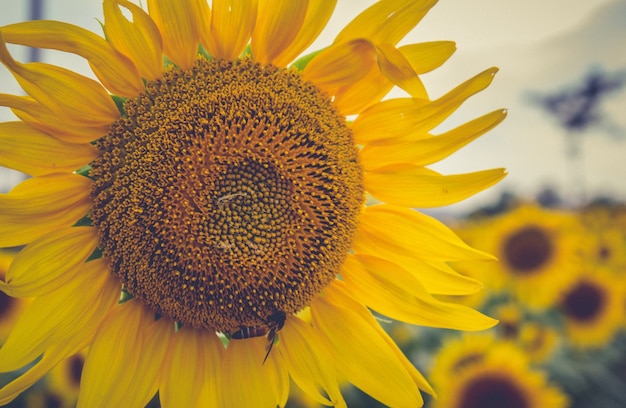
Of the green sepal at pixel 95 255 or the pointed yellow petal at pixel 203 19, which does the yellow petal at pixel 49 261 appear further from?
the pointed yellow petal at pixel 203 19

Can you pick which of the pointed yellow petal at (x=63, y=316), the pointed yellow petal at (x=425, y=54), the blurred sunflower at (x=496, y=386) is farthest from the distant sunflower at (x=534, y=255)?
the pointed yellow petal at (x=63, y=316)

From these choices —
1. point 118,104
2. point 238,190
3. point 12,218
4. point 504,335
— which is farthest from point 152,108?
point 504,335

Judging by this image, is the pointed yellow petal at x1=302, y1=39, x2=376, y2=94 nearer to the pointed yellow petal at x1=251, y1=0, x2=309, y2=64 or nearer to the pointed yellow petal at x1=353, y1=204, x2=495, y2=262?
the pointed yellow petal at x1=251, y1=0, x2=309, y2=64

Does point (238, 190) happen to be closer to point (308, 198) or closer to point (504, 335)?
point (308, 198)

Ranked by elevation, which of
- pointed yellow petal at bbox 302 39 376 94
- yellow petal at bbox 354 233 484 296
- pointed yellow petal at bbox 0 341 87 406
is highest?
pointed yellow petal at bbox 302 39 376 94

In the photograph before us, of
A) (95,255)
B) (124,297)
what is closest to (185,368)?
(124,297)

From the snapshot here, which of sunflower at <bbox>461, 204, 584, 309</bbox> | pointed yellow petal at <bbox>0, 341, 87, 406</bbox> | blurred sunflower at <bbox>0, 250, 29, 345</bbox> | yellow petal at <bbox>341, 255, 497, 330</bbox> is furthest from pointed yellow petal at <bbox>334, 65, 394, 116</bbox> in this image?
sunflower at <bbox>461, 204, 584, 309</bbox>

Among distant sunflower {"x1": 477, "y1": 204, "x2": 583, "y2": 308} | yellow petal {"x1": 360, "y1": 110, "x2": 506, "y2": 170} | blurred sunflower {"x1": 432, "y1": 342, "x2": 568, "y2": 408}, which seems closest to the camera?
yellow petal {"x1": 360, "y1": 110, "x2": 506, "y2": 170}
